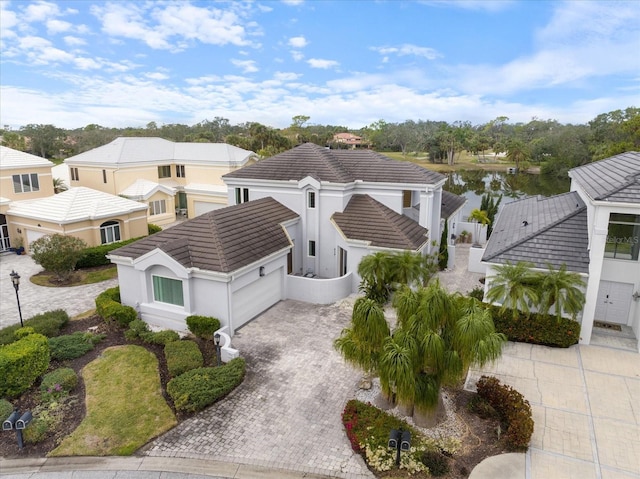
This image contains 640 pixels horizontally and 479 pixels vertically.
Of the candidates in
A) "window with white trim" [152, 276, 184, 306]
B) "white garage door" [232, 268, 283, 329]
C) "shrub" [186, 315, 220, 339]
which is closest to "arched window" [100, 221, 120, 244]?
"window with white trim" [152, 276, 184, 306]

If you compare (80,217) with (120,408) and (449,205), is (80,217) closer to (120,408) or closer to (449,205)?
(120,408)

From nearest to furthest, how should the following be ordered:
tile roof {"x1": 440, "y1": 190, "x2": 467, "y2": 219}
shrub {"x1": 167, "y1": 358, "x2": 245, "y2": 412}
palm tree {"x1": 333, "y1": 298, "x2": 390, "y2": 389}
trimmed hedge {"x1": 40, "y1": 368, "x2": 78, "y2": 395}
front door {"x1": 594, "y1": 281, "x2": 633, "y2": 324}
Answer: palm tree {"x1": 333, "y1": 298, "x2": 390, "y2": 389}
shrub {"x1": 167, "y1": 358, "x2": 245, "y2": 412}
trimmed hedge {"x1": 40, "y1": 368, "x2": 78, "y2": 395}
front door {"x1": 594, "y1": 281, "x2": 633, "y2": 324}
tile roof {"x1": 440, "y1": 190, "x2": 467, "y2": 219}

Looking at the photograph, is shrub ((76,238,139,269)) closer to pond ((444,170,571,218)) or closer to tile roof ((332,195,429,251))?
tile roof ((332,195,429,251))

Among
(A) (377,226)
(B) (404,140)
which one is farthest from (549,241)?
(B) (404,140)

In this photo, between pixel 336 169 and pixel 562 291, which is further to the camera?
pixel 336 169

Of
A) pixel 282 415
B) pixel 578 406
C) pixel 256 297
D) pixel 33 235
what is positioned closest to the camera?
pixel 282 415

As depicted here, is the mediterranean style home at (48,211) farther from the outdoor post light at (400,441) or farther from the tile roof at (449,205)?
the outdoor post light at (400,441)

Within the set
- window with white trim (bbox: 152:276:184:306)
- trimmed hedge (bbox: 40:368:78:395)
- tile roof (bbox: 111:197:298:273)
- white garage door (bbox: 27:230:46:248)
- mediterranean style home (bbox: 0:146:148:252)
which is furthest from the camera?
white garage door (bbox: 27:230:46:248)
